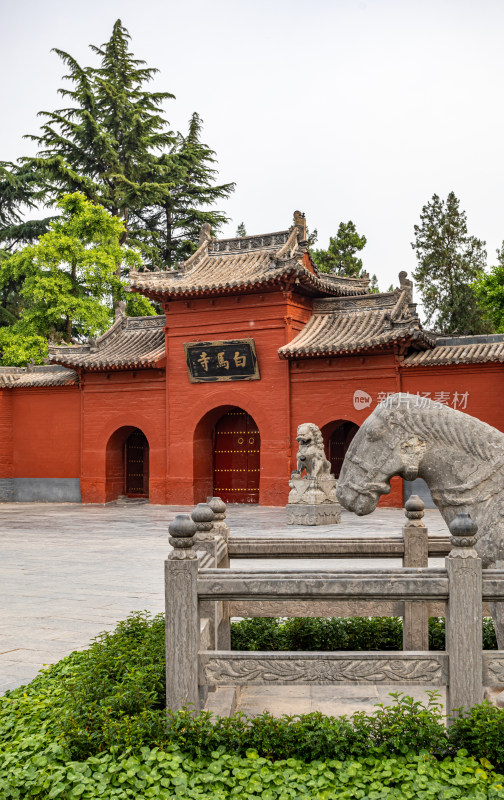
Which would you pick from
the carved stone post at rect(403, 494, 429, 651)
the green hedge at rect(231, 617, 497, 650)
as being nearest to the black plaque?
the green hedge at rect(231, 617, 497, 650)

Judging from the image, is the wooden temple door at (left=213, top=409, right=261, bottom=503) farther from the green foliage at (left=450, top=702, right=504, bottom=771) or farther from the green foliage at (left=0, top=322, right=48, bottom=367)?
the green foliage at (left=450, top=702, right=504, bottom=771)

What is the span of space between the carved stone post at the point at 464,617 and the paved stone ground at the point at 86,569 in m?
1.10

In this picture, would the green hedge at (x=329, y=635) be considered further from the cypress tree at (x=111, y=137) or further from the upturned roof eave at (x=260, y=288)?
the cypress tree at (x=111, y=137)

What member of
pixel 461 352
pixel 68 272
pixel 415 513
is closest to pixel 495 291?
pixel 461 352

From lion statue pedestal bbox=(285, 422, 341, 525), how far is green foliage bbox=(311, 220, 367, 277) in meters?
17.0

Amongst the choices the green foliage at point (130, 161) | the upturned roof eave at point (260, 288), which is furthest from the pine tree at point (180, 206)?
the upturned roof eave at point (260, 288)

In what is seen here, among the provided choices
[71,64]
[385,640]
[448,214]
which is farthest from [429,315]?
[385,640]

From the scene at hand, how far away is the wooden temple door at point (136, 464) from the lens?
20078 millimetres

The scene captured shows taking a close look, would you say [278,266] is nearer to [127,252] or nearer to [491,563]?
[127,252]

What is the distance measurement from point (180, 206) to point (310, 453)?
60.1 ft

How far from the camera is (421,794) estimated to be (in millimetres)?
2822

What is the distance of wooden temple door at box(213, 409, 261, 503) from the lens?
61.5 feet

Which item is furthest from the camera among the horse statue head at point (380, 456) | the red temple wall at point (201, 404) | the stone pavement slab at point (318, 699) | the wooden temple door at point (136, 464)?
the wooden temple door at point (136, 464)

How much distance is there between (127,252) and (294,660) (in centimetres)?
2112
